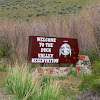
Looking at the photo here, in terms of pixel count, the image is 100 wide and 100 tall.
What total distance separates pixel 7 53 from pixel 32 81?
29.3 ft

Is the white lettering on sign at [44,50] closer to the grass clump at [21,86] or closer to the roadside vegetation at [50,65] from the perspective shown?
the roadside vegetation at [50,65]

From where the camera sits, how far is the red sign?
451 inches

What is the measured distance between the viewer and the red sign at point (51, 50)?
11453 mm

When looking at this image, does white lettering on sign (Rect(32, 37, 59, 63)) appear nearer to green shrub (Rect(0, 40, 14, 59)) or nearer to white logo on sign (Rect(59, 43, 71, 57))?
white logo on sign (Rect(59, 43, 71, 57))

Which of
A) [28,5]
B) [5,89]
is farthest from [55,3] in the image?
[5,89]

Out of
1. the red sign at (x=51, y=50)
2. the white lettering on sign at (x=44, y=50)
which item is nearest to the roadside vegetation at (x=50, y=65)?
the white lettering on sign at (x=44, y=50)

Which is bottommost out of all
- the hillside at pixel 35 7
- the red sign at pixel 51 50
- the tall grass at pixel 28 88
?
the tall grass at pixel 28 88

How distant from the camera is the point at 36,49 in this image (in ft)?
37.6

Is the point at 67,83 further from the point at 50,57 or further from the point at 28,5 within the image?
the point at 28,5

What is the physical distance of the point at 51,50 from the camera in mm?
11664

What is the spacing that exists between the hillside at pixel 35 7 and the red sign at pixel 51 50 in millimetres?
32521

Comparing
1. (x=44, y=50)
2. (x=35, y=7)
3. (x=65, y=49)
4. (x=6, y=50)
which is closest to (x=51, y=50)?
(x=44, y=50)

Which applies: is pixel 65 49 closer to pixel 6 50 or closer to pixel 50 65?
pixel 50 65

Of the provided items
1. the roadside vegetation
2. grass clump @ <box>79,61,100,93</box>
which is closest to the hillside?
the roadside vegetation
